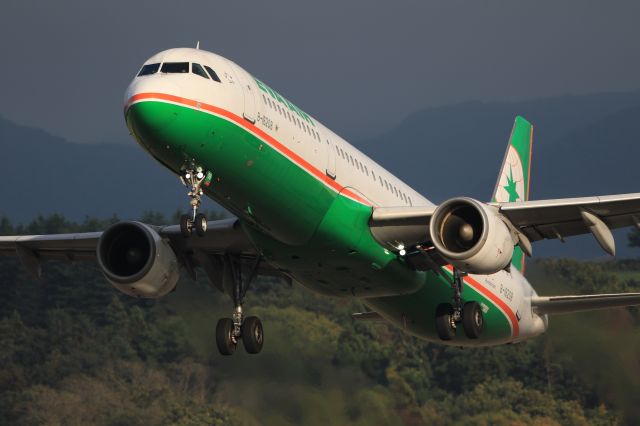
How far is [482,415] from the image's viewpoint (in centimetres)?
4897

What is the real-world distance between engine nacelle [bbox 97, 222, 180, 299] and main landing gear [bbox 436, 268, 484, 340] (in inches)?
273

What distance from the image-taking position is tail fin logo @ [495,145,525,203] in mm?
40250

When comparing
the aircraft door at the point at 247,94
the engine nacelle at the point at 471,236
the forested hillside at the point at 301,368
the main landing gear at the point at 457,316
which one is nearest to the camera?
the aircraft door at the point at 247,94

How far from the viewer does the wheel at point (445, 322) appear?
32062mm

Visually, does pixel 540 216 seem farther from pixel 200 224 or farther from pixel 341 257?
Result: pixel 200 224

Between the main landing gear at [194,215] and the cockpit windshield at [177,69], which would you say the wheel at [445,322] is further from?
the cockpit windshield at [177,69]

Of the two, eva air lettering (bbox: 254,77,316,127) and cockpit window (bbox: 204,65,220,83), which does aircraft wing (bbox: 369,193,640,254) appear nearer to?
eva air lettering (bbox: 254,77,316,127)

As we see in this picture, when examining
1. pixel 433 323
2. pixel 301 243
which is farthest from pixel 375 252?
pixel 433 323

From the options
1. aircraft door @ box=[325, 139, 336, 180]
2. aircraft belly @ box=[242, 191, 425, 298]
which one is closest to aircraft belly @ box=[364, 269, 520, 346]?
aircraft belly @ box=[242, 191, 425, 298]

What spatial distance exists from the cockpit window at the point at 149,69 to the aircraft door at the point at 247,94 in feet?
5.99

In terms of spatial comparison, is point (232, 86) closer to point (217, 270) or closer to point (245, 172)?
point (245, 172)

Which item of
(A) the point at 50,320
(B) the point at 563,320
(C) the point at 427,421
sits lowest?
(C) the point at 427,421

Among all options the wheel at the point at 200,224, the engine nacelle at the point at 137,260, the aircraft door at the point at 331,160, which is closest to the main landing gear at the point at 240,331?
the engine nacelle at the point at 137,260

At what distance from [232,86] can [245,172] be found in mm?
1803
